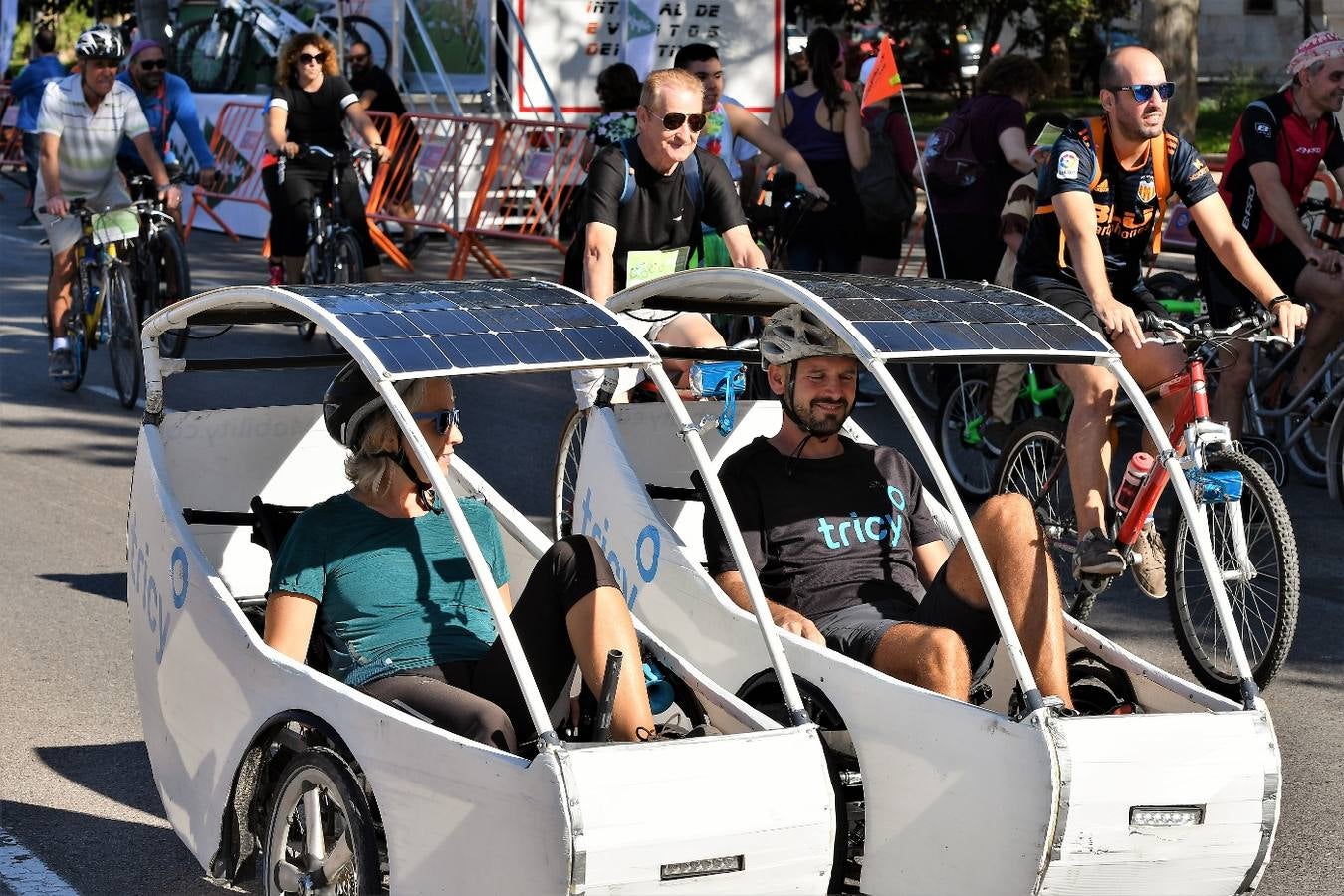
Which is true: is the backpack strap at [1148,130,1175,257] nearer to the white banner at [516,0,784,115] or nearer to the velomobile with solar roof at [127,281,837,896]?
the velomobile with solar roof at [127,281,837,896]

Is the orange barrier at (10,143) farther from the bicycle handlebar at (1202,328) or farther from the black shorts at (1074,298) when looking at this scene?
the bicycle handlebar at (1202,328)

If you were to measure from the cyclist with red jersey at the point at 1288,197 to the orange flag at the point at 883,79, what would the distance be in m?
2.91

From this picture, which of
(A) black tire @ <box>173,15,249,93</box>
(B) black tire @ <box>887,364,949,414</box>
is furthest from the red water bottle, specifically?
(A) black tire @ <box>173,15,249,93</box>

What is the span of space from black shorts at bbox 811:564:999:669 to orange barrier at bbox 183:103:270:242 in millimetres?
15634

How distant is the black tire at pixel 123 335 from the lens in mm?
11344

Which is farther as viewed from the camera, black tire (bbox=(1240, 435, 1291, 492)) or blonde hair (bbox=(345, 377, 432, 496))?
black tire (bbox=(1240, 435, 1291, 492))

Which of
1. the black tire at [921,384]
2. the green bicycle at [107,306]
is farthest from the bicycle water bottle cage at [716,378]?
the green bicycle at [107,306]

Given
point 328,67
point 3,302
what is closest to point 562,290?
point 328,67

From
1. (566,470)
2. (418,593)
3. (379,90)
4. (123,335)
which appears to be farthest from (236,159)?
(418,593)

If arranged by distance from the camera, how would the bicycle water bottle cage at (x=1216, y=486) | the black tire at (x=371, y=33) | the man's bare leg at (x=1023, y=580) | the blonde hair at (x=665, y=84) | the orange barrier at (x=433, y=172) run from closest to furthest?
the man's bare leg at (x=1023, y=580) → the bicycle water bottle cage at (x=1216, y=486) → the blonde hair at (x=665, y=84) → the orange barrier at (x=433, y=172) → the black tire at (x=371, y=33)

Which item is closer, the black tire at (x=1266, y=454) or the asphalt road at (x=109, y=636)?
the asphalt road at (x=109, y=636)

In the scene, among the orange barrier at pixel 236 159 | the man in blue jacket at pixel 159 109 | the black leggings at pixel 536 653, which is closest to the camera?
the black leggings at pixel 536 653

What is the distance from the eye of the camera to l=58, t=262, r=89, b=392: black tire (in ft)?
38.2

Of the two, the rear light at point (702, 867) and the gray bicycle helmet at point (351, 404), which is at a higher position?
the gray bicycle helmet at point (351, 404)
